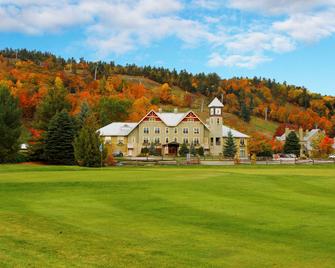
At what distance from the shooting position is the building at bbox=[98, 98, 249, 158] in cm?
9675

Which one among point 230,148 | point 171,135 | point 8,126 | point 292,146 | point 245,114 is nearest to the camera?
point 8,126

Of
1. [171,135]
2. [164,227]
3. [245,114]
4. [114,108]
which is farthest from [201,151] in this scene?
[245,114]

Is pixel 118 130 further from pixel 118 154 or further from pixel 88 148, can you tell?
pixel 88 148

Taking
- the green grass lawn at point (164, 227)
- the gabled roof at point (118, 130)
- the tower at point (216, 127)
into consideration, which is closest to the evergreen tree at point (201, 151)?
the tower at point (216, 127)

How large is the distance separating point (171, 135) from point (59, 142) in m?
37.0

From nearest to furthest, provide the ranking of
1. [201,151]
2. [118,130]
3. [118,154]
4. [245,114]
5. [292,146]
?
[118,154] < [201,151] < [118,130] < [292,146] < [245,114]

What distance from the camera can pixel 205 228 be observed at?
49.6 feet

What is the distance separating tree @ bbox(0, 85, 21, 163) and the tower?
1670 inches

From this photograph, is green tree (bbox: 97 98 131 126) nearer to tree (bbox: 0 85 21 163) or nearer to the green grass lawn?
tree (bbox: 0 85 21 163)

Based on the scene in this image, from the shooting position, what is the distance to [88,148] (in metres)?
53.1

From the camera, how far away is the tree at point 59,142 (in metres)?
63.4

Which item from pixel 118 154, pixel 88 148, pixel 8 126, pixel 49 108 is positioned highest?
pixel 49 108

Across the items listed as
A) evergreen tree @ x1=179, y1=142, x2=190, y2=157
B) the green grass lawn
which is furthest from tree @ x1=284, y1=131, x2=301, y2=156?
the green grass lawn

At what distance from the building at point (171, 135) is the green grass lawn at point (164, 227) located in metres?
70.4
